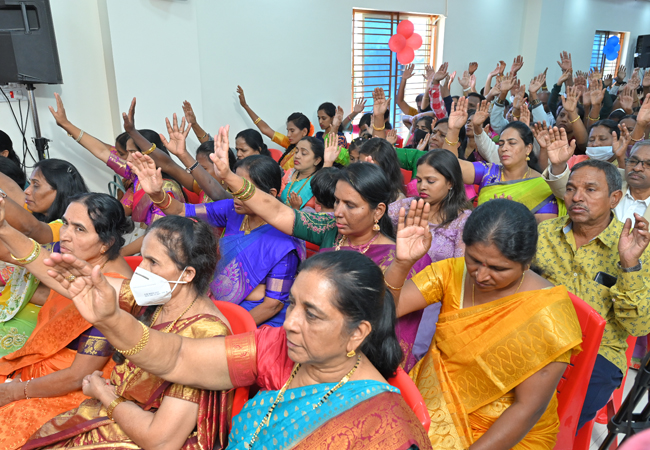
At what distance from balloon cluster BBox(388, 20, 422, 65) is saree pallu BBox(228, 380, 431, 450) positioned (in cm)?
524

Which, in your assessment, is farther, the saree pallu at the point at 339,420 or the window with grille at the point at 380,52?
the window with grille at the point at 380,52

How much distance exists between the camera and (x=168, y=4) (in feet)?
12.1

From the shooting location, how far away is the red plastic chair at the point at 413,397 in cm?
103

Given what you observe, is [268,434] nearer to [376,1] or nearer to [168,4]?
[168,4]

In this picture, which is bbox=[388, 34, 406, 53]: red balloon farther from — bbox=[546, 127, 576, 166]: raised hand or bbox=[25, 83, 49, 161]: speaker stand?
bbox=[25, 83, 49, 161]: speaker stand

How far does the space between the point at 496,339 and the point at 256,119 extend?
3.74 metres

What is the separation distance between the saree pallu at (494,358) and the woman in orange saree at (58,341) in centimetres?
109

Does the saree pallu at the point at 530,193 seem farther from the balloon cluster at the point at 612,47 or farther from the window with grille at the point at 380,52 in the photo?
the balloon cluster at the point at 612,47

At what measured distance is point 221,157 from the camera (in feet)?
5.61

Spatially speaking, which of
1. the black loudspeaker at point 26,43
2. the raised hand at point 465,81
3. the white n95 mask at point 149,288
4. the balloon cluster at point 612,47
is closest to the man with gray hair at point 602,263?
the white n95 mask at point 149,288

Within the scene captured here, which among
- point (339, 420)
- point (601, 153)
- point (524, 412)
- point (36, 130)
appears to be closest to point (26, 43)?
point (36, 130)

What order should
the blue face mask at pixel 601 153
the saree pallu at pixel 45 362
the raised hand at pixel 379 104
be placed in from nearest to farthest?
the saree pallu at pixel 45 362 → the blue face mask at pixel 601 153 → the raised hand at pixel 379 104

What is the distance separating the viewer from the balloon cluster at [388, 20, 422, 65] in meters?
5.45

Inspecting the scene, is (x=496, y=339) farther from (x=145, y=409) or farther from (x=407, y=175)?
(x=407, y=175)
